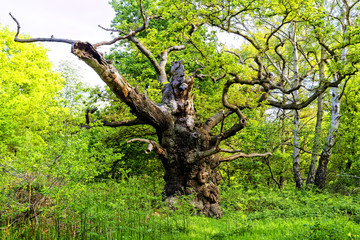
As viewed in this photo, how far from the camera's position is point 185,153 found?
27.9 ft

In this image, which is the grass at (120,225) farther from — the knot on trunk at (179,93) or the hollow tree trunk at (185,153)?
the knot on trunk at (179,93)

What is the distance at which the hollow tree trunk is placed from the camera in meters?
8.48

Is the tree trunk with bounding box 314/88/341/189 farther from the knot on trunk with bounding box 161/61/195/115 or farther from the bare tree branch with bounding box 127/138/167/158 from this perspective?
the bare tree branch with bounding box 127/138/167/158

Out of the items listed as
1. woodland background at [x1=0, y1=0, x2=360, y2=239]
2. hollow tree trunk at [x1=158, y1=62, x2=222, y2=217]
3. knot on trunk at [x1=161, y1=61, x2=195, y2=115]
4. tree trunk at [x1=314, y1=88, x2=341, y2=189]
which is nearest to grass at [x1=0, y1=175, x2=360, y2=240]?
woodland background at [x1=0, y1=0, x2=360, y2=239]

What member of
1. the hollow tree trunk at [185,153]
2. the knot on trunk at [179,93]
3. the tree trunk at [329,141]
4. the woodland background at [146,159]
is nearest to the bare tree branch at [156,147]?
the hollow tree trunk at [185,153]

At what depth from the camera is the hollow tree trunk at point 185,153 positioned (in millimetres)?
8477

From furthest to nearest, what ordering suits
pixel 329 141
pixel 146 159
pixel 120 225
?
pixel 329 141, pixel 146 159, pixel 120 225

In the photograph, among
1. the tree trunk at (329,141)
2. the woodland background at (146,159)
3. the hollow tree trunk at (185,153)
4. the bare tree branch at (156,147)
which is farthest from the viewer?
the tree trunk at (329,141)

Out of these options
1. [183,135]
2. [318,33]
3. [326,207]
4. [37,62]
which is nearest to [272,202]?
[326,207]

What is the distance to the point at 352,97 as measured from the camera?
53.1 ft

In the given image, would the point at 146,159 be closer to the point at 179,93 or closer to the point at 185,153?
the point at 185,153

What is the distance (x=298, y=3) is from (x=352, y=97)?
9.69 metres

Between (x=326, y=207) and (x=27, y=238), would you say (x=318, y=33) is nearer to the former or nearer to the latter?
(x=326, y=207)

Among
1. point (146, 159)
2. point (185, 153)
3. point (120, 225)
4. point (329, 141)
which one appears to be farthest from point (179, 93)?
point (329, 141)
